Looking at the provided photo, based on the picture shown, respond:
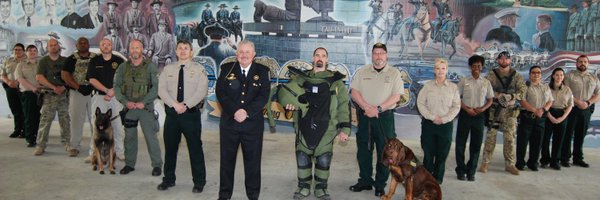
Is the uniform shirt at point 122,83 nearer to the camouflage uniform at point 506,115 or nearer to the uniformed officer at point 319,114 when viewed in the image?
the uniformed officer at point 319,114

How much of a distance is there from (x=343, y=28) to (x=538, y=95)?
3453 mm

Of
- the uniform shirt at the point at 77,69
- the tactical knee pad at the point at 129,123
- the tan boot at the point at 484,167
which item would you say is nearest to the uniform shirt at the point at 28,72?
the uniform shirt at the point at 77,69

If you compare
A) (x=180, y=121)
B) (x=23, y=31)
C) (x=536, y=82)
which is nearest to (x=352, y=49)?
(x=536, y=82)

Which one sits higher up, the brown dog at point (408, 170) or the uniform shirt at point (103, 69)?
the uniform shirt at point (103, 69)

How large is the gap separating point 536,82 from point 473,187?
5.76ft

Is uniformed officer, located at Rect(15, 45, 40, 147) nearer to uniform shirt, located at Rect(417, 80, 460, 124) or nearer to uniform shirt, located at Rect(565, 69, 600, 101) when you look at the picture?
uniform shirt, located at Rect(417, 80, 460, 124)

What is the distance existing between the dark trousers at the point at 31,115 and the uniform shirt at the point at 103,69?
2.23m

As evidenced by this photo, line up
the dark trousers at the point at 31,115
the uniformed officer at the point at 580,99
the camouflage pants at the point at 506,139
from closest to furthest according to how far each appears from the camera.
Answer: the camouflage pants at the point at 506,139, the uniformed officer at the point at 580,99, the dark trousers at the point at 31,115

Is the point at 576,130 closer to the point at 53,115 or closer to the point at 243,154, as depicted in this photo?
the point at 243,154

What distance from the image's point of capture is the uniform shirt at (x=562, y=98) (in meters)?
5.95

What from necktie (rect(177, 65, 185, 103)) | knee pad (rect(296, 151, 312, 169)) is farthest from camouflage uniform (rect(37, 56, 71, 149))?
knee pad (rect(296, 151, 312, 169))

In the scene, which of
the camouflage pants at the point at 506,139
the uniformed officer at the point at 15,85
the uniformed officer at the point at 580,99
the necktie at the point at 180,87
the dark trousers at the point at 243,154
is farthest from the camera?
the uniformed officer at the point at 15,85

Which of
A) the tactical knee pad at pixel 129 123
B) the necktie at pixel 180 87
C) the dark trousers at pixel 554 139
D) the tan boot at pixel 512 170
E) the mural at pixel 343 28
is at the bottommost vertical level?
the tan boot at pixel 512 170

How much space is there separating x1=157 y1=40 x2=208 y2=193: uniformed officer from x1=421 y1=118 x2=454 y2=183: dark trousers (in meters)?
2.44
